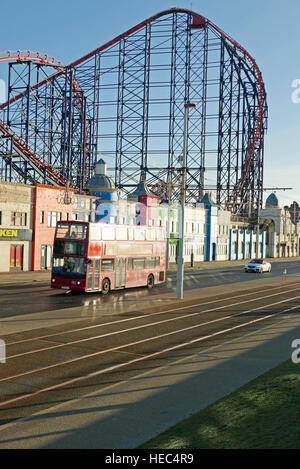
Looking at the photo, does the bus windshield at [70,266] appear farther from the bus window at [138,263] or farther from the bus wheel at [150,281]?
the bus wheel at [150,281]

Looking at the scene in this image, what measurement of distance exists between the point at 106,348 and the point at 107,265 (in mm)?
14889

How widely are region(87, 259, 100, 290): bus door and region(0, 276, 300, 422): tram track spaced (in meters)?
6.30

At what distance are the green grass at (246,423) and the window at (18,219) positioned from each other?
3537 centimetres

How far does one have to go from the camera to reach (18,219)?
4300 cm

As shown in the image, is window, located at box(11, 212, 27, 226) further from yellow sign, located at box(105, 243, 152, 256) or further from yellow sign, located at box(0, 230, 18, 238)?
yellow sign, located at box(105, 243, 152, 256)

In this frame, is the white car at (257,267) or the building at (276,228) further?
the building at (276,228)

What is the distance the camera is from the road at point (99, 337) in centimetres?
988

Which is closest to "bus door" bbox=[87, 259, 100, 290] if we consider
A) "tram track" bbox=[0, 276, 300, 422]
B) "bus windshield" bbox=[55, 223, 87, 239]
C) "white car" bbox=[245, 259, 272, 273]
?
"bus windshield" bbox=[55, 223, 87, 239]

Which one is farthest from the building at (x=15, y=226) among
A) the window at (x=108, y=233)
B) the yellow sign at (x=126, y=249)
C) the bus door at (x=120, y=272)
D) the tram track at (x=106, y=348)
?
the tram track at (x=106, y=348)

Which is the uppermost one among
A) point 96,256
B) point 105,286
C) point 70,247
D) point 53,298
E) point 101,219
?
point 101,219

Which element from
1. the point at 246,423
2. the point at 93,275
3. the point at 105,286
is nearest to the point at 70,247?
the point at 93,275
